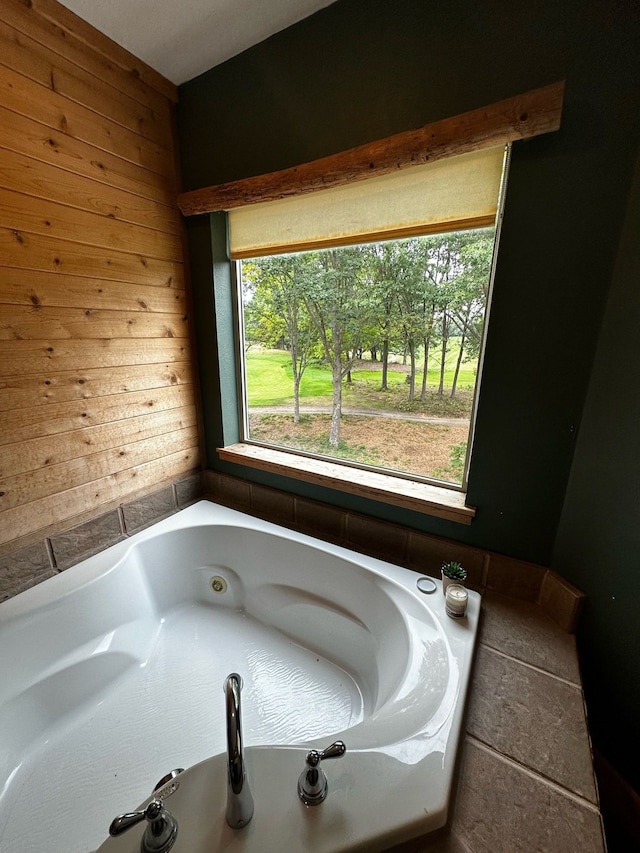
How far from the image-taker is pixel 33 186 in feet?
4.00

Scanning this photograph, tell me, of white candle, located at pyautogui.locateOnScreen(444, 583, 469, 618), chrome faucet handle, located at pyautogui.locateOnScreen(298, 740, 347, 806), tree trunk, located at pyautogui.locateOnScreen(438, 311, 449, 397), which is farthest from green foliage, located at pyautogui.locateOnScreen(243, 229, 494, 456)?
chrome faucet handle, located at pyautogui.locateOnScreen(298, 740, 347, 806)

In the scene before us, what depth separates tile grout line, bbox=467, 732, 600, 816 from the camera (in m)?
0.75

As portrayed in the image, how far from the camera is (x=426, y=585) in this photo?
1.33 metres

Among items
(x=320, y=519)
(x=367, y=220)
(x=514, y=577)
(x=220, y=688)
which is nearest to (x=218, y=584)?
(x=220, y=688)

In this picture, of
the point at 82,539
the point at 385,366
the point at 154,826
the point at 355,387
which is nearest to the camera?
the point at 154,826

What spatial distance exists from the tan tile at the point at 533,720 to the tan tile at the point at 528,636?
44 mm

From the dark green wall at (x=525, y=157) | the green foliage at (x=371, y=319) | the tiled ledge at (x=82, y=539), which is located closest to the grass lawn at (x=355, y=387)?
the green foliage at (x=371, y=319)

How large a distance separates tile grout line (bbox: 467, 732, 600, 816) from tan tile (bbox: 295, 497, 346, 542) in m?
0.89

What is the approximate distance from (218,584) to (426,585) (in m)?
1.06

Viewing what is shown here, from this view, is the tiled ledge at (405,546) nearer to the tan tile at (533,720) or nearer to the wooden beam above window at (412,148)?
the tan tile at (533,720)

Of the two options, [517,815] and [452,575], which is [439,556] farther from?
[517,815]

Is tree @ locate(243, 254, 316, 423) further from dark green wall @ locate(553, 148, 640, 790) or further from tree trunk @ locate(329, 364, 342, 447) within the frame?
dark green wall @ locate(553, 148, 640, 790)

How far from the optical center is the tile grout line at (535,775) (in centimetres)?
75

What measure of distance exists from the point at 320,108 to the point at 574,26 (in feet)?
2.65
